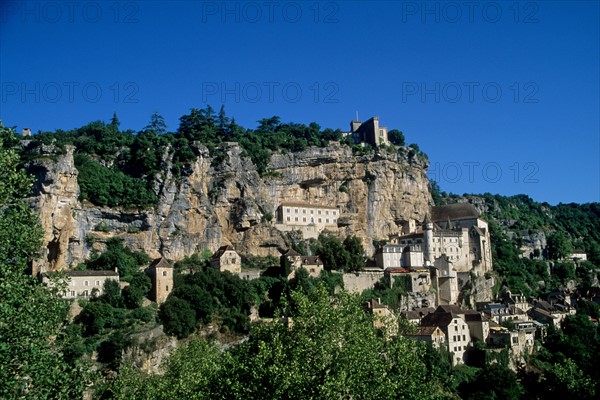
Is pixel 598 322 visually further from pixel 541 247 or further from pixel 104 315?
pixel 104 315

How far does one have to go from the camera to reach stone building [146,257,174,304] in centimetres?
5709

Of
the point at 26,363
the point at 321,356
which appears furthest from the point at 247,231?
the point at 26,363

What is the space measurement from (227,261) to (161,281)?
299 inches

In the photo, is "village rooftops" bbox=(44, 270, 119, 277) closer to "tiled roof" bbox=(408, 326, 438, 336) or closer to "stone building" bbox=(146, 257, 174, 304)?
"stone building" bbox=(146, 257, 174, 304)

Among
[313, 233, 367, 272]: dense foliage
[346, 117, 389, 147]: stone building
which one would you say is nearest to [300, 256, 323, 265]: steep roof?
[313, 233, 367, 272]: dense foliage

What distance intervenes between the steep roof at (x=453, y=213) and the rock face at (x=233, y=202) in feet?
11.0

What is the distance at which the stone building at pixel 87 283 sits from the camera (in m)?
54.7

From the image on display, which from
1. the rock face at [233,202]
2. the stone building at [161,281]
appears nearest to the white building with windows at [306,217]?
the rock face at [233,202]

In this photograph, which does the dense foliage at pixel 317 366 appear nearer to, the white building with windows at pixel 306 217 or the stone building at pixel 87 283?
the stone building at pixel 87 283

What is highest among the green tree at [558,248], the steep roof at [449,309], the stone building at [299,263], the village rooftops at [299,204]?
the village rooftops at [299,204]

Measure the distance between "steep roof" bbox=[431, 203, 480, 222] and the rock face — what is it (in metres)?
3.34

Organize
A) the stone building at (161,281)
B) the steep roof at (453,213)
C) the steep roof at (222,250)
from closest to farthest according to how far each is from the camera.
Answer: the stone building at (161,281), the steep roof at (222,250), the steep roof at (453,213)

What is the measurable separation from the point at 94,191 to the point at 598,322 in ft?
185

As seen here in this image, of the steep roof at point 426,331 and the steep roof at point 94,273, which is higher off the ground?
the steep roof at point 94,273
